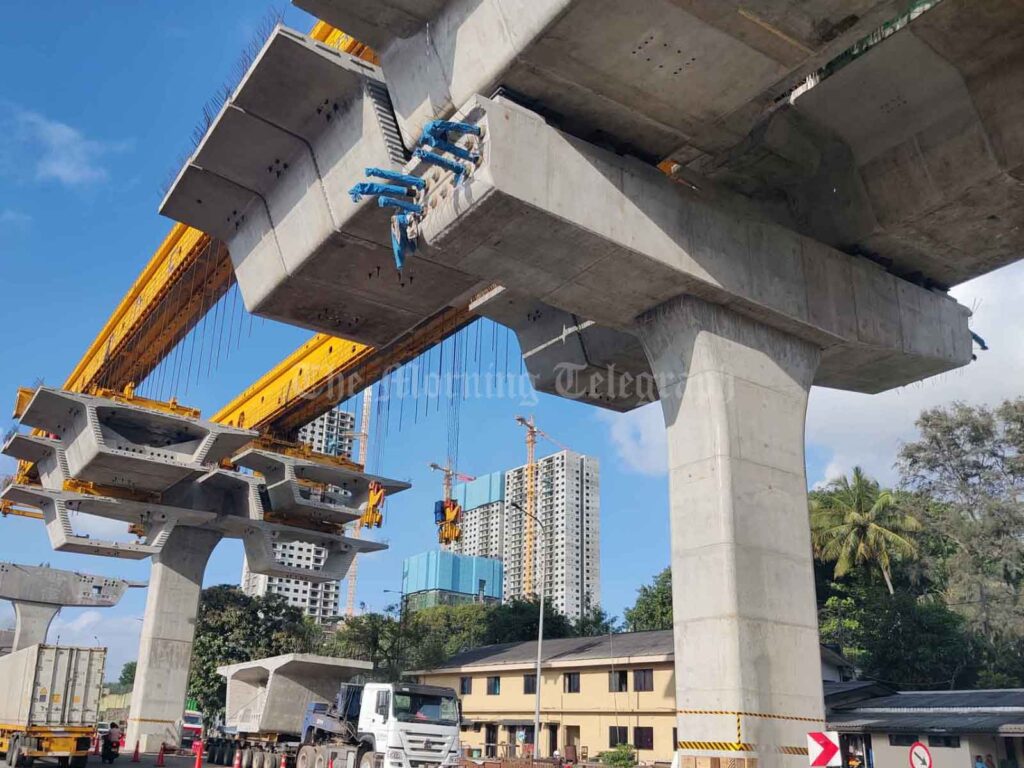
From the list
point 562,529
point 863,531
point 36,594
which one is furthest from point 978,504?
point 562,529

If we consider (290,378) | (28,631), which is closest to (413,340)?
(290,378)

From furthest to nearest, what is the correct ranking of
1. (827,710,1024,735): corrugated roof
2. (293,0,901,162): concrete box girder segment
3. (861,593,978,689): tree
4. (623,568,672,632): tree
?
(623,568,672,632): tree
(861,593,978,689): tree
(827,710,1024,735): corrugated roof
(293,0,901,162): concrete box girder segment

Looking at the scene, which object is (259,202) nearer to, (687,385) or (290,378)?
(687,385)

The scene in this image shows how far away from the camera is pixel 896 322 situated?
19281 mm

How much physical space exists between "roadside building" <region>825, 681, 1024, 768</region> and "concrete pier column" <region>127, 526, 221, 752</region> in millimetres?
26839

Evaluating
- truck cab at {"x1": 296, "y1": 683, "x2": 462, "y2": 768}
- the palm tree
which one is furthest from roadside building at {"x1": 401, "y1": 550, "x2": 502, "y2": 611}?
truck cab at {"x1": 296, "y1": 683, "x2": 462, "y2": 768}

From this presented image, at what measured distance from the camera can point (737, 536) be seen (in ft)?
50.2

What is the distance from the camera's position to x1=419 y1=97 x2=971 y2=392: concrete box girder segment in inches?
570

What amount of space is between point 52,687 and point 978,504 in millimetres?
41668

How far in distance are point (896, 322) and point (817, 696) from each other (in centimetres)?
811

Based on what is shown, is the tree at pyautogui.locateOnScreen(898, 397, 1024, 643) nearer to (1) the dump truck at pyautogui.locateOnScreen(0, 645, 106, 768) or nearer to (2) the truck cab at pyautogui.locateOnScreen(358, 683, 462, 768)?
(2) the truck cab at pyautogui.locateOnScreen(358, 683, 462, 768)

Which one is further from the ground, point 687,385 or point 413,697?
point 687,385

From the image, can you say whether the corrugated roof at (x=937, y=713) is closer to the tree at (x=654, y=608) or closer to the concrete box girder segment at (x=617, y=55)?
the concrete box girder segment at (x=617, y=55)

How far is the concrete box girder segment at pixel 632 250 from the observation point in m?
14.5
